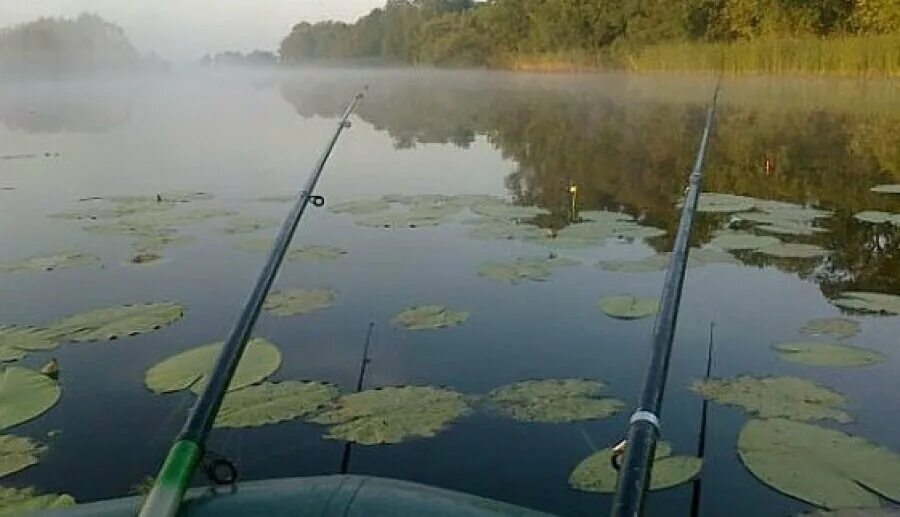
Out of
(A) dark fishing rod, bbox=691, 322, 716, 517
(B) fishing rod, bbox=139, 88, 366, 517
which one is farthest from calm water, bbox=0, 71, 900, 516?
(B) fishing rod, bbox=139, 88, 366, 517

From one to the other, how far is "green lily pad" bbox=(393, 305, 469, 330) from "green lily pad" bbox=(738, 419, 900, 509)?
139 centimetres

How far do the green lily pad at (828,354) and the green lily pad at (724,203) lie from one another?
7.54 ft

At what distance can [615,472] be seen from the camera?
2.23 m

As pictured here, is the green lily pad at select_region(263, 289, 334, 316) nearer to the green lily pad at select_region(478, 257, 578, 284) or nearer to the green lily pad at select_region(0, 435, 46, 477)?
the green lily pad at select_region(478, 257, 578, 284)

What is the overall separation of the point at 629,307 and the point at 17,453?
2339 millimetres

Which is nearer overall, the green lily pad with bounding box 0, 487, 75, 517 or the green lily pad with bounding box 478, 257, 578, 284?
the green lily pad with bounding box 0, 487, 75, 517

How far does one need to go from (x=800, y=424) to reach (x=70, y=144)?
33.2ft

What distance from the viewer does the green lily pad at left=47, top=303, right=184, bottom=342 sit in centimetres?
338

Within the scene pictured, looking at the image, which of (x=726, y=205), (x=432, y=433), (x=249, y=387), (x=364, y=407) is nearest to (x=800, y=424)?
(x=432, y=433)

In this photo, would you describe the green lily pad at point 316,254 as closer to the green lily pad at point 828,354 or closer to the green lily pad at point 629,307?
the green lily pad at point 629,307

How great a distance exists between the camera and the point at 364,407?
2686 mm

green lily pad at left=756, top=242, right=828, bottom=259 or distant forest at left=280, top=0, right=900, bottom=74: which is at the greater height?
distant forest at left=280, top=0, right=900, bottom=74

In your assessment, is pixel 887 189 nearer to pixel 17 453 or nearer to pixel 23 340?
pixel 23 340

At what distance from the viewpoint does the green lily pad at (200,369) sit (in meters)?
2.84
